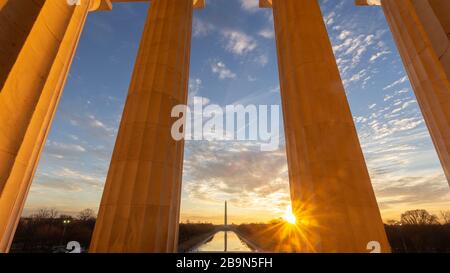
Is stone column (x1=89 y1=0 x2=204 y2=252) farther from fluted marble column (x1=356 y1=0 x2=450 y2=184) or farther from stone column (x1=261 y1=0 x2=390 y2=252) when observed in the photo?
fluted marble column (x1=356 y1=0 x2=450 y2=184)

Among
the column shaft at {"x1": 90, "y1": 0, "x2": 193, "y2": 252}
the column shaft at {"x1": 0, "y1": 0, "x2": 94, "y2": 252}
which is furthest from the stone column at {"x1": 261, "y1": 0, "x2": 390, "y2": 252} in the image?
the column shaft at {"x1": 0, "y1": 0, "x2": 94, "y2": 252}

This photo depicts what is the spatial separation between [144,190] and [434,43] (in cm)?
3345

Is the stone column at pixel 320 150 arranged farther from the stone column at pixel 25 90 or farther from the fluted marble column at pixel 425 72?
the stone column at pixel 25 90

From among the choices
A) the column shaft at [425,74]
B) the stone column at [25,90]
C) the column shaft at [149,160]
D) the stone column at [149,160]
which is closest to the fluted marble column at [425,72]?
the column shaft at [425,74]

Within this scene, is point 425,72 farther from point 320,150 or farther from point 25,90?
point 25,90

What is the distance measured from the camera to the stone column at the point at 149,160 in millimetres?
28906

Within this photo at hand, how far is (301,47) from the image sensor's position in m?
36.8

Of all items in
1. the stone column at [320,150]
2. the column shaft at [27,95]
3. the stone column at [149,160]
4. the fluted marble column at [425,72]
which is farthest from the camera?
the fluted marble column at [425,72]

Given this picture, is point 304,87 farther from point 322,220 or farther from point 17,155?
point 17,155

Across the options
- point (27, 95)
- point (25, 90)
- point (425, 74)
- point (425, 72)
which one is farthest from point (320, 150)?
point (25, 90)

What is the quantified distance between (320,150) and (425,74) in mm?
24527

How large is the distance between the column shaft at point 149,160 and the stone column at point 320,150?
753 inches

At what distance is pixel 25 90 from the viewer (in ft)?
46.4
